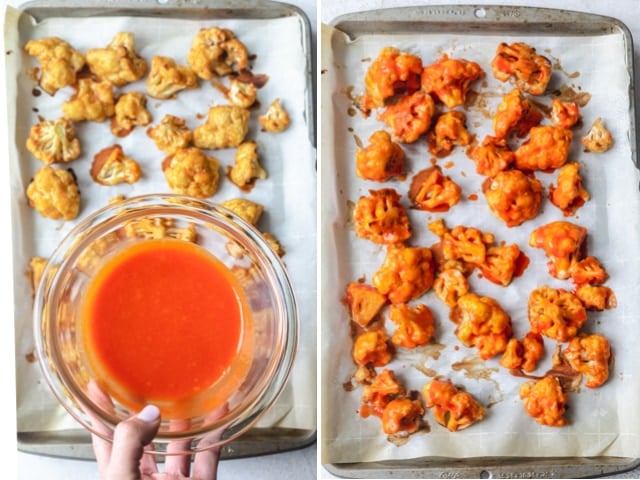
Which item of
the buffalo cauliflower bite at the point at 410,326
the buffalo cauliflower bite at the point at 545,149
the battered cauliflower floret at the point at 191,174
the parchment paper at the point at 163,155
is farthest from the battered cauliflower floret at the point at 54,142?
the buffalo cauliflower bite at the point at 545,149

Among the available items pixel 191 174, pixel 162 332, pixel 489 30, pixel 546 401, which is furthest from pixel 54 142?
pixel 546 401

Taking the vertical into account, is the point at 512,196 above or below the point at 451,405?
above

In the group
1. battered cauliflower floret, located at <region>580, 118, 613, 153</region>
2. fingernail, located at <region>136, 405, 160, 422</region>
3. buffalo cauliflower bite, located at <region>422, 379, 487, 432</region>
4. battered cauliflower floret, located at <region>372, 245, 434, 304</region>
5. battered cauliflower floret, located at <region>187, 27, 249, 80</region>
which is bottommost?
buffalo cauliflower bite, located at <region>422, 379, 487, 432</region>

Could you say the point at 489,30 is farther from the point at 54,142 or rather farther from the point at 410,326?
the point at 54,142

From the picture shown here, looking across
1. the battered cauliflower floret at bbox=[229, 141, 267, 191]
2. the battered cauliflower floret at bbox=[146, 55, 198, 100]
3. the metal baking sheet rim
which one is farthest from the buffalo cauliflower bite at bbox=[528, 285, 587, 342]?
the battered cauliflower floret at bbox=[146, 55, 198, 100]

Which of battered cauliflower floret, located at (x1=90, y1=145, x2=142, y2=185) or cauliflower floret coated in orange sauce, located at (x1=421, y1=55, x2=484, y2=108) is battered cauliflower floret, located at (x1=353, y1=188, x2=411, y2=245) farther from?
battered cauliflower floret, located at (x1=90, y1=145, x2=142, y2=185)

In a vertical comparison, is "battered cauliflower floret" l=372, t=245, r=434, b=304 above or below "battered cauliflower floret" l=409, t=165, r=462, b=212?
below
